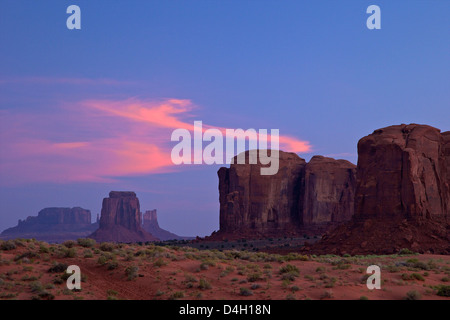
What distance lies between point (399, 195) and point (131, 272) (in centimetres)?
3374

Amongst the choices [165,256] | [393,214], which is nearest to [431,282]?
[165,256]

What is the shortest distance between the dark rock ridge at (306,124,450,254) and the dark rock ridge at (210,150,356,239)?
34.3m

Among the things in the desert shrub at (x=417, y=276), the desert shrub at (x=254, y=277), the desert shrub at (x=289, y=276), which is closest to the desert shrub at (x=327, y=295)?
the desert shrub at (x=289, y=276)

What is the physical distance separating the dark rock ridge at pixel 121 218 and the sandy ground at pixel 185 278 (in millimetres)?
148684

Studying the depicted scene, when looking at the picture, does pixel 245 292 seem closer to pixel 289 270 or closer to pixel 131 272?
pixel 289 270

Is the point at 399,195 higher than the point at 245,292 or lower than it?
higher

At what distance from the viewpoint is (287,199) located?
295 ft

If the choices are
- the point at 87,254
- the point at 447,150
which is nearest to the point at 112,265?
the point at 87,254

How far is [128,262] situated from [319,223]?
65.1 metres

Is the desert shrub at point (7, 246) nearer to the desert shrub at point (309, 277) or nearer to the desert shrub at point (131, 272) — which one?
the desert shrub at point (131, 272)

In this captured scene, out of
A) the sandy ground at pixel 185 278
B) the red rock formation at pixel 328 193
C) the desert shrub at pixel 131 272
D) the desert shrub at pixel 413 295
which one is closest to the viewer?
the desert shrub at pixel 413 295

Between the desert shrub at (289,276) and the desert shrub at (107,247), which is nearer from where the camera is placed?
the desert shrub at (289,276)

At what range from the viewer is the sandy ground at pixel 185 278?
19484 millimetres
